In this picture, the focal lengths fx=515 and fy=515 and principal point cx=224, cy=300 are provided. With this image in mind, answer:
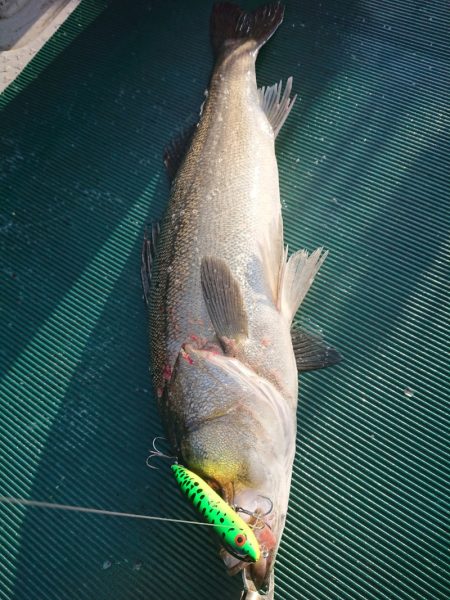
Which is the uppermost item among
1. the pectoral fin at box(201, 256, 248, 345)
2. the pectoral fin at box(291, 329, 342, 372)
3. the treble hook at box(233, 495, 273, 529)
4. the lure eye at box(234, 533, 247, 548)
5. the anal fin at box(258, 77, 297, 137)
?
the anal fin at box(258, 77, 297, 137)

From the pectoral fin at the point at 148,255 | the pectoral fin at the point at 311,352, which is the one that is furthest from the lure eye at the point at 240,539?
the pectoral fin at the point at 148,255

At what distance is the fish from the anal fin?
1.4 inches

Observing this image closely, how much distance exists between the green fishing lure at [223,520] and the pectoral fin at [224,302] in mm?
525

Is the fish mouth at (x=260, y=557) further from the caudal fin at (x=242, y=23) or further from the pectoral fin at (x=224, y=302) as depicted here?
the caudal fin at (x=242, y=23)

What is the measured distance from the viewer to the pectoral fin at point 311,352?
2148 millimetres

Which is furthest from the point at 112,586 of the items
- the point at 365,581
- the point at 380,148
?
the point at 380,148

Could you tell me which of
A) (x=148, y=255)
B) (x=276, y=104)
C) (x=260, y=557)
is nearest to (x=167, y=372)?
(x=148, y=255)

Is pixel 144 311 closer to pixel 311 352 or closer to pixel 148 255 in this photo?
pixel 148 255

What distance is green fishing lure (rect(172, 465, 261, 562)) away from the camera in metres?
1.46

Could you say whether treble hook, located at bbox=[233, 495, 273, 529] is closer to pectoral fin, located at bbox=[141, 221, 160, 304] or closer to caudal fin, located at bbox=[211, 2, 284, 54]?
pectoral fin, located at bbox=[141, 221, 160, 304]

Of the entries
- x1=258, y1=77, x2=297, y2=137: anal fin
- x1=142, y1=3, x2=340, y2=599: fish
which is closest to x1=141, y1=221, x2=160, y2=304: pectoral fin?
x1=142, y1=3, x2=340, y2=599: fish

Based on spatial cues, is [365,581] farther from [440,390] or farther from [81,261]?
[81,261]

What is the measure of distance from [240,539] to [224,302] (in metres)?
0.81

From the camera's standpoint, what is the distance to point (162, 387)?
1905mm
